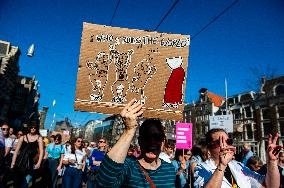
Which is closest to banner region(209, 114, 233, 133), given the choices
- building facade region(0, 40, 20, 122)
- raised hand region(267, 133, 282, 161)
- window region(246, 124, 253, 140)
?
raised hand region(267, 133, 282, 161)

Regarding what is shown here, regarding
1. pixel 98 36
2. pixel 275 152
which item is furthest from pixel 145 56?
pixel 275 152

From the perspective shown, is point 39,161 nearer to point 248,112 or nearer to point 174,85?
point 174,85

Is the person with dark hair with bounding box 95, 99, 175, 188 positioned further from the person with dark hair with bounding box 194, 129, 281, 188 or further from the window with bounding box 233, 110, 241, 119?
the window with bounding box 233, 110, 241, 119

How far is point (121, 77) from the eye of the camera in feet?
9.24

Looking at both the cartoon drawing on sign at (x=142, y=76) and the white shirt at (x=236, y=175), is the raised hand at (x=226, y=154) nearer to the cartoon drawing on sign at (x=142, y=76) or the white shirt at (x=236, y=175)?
the white shirt at (x=236, y=175)

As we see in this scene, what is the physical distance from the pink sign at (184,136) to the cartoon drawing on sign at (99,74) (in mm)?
9025

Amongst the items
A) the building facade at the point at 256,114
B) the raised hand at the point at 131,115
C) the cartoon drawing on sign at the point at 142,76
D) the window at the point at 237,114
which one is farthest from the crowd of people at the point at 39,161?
the window at the point at 237,114

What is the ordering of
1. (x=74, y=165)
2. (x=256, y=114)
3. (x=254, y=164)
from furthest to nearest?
(x=256, y=114) → (x=74, y=165) → (x=254, y=164)

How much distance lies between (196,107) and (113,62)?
2732 inches

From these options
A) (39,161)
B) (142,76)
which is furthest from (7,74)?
(142,76)

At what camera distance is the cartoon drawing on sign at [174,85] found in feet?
9.25

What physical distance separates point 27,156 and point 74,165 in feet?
8.67

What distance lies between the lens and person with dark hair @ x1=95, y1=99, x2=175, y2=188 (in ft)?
5.81

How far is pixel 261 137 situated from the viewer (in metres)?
49.9
